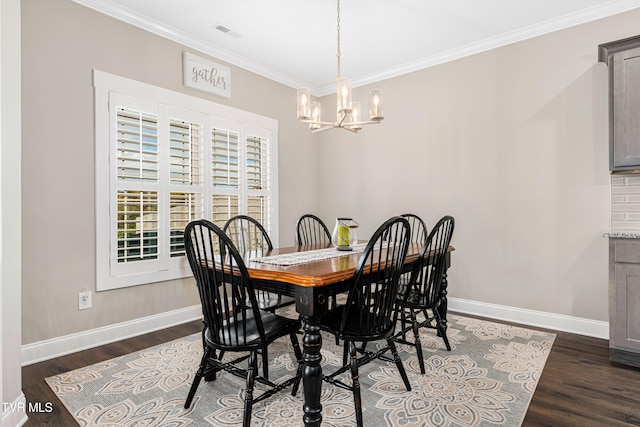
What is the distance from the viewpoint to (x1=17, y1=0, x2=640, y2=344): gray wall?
8.70ft

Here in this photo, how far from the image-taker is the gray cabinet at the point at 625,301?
2.42 meters

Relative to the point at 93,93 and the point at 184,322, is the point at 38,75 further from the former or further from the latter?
the point at 184,322

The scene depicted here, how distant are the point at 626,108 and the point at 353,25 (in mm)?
2218

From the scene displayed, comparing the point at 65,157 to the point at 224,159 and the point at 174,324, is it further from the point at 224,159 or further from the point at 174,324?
the point at 174,324

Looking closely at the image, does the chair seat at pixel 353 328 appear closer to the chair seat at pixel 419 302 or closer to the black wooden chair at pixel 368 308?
the black wooden chair at pixel 368 308

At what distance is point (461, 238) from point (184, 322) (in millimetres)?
2896

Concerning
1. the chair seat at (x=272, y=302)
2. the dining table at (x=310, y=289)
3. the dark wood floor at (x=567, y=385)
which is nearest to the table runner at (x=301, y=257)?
the dining table at (x=310, y=289)

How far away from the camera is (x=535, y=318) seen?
3340mm

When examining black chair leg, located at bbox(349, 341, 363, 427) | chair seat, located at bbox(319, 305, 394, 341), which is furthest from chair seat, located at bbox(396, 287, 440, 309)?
black chair leg, located at bbox(349, 341, 363, 427)

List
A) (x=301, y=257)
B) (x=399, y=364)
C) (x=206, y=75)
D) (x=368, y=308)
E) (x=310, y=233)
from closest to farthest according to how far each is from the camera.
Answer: (x=368, y=308) → (x=399, y=364) → (x=301, y=257) → (x=206, y=75) → (x=310, y=233)

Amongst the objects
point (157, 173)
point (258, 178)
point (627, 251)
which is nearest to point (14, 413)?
point (157, 173)

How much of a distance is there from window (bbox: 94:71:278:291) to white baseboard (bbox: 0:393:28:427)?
3.71ft

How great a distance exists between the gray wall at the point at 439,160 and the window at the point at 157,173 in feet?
0.37

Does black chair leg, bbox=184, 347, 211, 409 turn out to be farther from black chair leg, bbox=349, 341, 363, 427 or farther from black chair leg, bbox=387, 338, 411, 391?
black chair leg, bbox=387, 338, 411, 391
